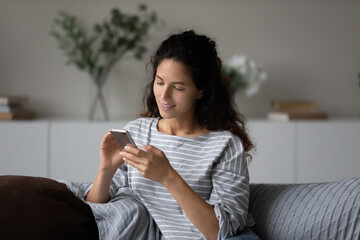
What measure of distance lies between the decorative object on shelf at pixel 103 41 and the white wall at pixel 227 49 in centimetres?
7

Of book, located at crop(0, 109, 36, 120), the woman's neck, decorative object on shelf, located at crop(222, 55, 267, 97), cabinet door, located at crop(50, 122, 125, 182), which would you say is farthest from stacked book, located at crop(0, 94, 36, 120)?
the woman's neck

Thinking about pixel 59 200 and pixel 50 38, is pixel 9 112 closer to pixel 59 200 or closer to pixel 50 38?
pixel 50 38

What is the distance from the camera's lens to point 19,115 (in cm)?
338

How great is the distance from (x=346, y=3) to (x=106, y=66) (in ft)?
5.57

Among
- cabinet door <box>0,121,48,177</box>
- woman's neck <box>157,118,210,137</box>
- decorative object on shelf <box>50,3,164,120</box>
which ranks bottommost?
cabinet door <box>0,121,48,177</box>

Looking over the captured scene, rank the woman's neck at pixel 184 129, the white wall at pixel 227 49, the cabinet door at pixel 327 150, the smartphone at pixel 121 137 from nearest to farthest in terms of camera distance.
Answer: the smartphone at pixel 121 137 < the woman's neck at pixel 184 129 < the cabinet door at pixel 327 150 < the white wall at pixel 227 49

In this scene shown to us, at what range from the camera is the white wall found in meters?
3.69

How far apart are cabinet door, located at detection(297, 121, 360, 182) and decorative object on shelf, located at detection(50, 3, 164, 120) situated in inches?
46.0

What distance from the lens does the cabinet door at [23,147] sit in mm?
3293

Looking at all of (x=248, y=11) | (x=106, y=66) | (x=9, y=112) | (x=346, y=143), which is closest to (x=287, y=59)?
(x=248, y=11)

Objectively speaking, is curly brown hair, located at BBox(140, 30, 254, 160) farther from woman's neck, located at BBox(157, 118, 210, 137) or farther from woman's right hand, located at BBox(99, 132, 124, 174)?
woman's right hand, located at BBox(99, 132, 124, 174)

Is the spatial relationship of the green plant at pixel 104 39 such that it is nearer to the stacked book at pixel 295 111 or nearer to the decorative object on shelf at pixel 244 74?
the decorative object on shelf at pixel 244 74

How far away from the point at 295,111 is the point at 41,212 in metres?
2.19

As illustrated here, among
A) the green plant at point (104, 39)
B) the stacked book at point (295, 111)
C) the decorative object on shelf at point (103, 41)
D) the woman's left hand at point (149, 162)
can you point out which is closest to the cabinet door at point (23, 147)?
the decorative object on shelf at point (103, 41)
